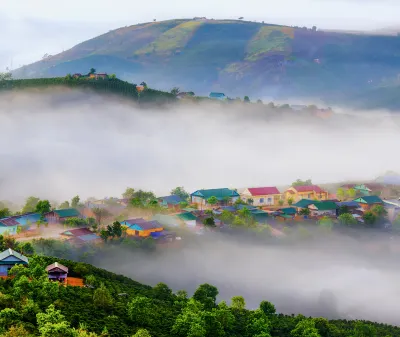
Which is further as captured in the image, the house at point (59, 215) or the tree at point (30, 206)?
the tree at point (30, 206)

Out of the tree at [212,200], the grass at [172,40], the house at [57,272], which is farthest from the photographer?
the grass at [172,40]

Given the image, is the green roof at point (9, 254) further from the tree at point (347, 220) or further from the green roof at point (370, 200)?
the green roof at point (370, 200)

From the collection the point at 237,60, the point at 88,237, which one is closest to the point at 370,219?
the point at 88,237

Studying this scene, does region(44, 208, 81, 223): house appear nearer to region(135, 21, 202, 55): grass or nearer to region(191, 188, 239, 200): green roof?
region(191, 188, 239, 200): green roof

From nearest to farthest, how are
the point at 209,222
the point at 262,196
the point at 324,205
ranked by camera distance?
the point at 209,222, the point at 324,205, the point at 262,196

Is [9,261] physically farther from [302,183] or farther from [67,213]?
[302,183]

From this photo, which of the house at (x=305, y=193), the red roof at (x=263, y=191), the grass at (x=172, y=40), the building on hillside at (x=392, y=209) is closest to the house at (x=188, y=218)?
the red roof at (x=263, y=191)

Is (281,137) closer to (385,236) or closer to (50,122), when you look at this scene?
(50,122)

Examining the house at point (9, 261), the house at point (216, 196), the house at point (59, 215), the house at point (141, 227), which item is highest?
the house at point (9, 261)

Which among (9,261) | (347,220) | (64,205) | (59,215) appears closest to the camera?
(9,261)
